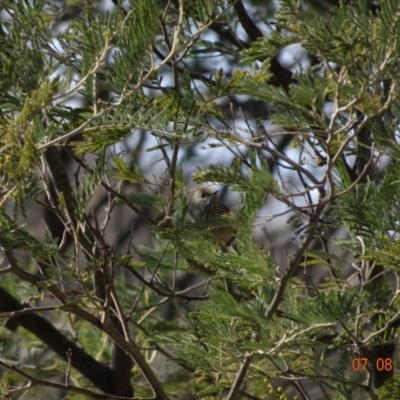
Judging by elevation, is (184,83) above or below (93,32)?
below

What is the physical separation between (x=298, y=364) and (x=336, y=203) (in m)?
0.57

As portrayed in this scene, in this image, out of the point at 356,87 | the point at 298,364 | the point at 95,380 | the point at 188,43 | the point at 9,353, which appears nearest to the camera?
the point at 356,87

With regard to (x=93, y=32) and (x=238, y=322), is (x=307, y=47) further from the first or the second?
(x=238, y=322)

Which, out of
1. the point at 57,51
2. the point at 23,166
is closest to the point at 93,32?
the point at 57,51

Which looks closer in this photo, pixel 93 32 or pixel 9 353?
pixel 93 32

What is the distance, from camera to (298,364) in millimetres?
2520

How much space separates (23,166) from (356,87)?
71 cm

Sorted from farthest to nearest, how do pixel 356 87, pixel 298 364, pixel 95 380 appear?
pixel 95 380, pixel 298 364, pixel 356 87

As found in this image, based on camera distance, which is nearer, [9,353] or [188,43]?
[188,43]

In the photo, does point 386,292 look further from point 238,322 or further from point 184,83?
point 184,83

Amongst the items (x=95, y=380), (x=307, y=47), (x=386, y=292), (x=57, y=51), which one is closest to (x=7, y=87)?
(x=57, y=51)

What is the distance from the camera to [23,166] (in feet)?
5.84

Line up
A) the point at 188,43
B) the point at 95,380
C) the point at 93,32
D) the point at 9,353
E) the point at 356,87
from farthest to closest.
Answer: the point at 9,353, the point at 95,380, the point at 188,43, the point at 93,32, the point at 356,87

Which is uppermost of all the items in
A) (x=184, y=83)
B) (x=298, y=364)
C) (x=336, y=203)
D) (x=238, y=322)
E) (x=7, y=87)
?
(x=7, y=87)
